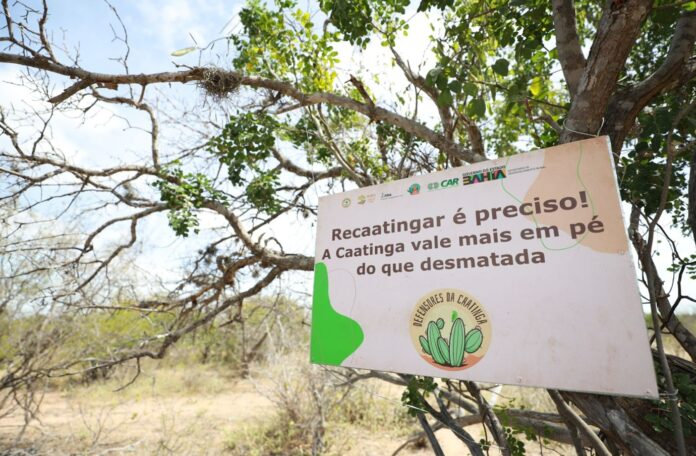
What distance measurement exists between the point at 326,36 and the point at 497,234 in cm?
288

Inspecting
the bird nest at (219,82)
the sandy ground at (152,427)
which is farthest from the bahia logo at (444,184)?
the sandy ground at (152,427)

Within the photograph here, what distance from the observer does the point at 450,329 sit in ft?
4.41

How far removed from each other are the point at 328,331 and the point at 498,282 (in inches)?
31.0

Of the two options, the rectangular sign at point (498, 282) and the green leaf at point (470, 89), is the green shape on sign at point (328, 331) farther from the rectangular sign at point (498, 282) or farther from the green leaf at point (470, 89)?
the green leaf at point (470, 89)

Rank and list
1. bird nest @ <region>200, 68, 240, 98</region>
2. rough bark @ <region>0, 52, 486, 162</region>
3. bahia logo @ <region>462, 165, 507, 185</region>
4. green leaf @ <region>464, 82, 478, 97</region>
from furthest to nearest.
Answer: bird nest @ <region>200, 68, 240, 98</region>, rough bark @ <region>0, 52, 486, 162</region>, green leaf @ <region>464, 82, 478, 97</region>, bahia logo @ <region>462, 165, 507, 185</region>

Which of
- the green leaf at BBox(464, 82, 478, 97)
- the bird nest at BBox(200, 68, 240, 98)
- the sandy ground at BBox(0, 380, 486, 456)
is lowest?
the sandy ground at BBox(0, 380, 486, 456)

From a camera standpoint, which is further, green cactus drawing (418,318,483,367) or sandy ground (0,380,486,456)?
sandy ground (0,380,486,456)

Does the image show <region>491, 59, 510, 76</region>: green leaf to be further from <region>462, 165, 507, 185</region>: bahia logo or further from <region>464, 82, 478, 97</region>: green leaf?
<region>462, 165, 507, 185</region>: bahia logo

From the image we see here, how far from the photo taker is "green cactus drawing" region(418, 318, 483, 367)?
4.25 ft

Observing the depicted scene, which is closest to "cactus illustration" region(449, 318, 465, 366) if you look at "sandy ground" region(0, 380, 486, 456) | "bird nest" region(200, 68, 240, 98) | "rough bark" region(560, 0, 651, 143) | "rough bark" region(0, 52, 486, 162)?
"rough bark" region(560, 0, 651, 143)

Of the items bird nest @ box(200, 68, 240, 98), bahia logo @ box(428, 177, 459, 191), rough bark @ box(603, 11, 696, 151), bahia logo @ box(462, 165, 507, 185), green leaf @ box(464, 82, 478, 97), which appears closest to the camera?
bahia logo @ box(462, 165, 507, 185)

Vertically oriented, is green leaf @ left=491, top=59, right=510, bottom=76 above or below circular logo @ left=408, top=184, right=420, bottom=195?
above

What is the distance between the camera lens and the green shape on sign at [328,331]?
1573 mm

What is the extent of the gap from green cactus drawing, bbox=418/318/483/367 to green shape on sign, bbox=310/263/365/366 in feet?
0.99
